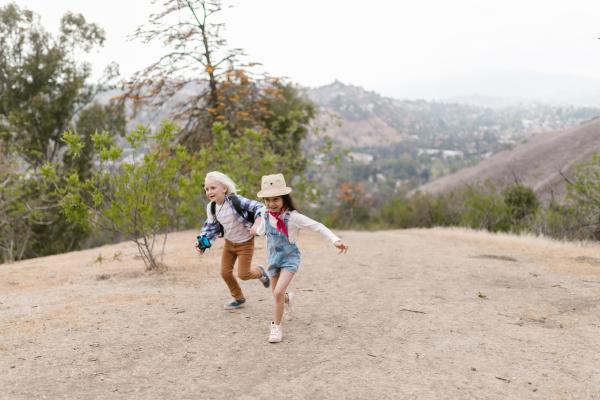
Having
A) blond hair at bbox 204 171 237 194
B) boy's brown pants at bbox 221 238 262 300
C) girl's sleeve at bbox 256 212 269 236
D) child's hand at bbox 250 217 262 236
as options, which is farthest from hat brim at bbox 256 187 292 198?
boy's brown pants at bbox 221 238 262 300

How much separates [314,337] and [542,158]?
185 feet

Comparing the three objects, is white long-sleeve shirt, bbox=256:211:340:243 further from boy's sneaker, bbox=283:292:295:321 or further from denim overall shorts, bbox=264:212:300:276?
boy's sneaker, bbox=283:292:295:321

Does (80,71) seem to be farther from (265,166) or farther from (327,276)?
(327,276)

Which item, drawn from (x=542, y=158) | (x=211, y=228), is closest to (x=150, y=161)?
(x=211, y=228)

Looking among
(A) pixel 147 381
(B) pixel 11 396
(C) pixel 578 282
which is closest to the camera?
(B) pixel 11 396

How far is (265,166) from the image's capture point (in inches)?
576

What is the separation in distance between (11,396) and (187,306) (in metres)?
2.58

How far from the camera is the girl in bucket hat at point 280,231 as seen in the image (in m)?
4.78

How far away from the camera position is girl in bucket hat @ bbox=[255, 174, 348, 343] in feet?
15.7

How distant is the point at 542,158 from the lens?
54.8 m

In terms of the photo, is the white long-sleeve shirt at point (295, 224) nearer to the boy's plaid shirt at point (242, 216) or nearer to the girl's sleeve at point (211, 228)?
the boy's plaid shirt at point (242, 216)

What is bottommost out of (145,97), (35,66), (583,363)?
(583,363)

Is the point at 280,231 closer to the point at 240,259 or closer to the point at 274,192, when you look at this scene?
the point at 274,192

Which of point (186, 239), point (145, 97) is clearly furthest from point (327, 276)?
point (145, 97)
